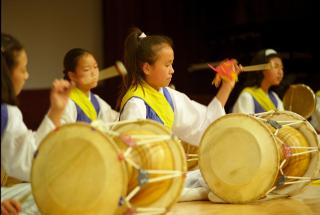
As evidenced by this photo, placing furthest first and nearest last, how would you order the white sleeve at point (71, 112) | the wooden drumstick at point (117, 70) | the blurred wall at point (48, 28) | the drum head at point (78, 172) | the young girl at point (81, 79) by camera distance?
1. the blurred wall at point (48, 28)
2. the young girl at point (81, 79)
3. the white sleeve at point (71, 112)
4. the wooden drumstick at point (117, 70)
5. the drum head at point (78, 172)

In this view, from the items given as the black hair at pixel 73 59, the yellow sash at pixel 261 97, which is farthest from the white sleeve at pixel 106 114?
the yellow sash at pixel 261 97

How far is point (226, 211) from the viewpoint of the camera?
2.97 meters

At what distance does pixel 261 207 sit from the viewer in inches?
121

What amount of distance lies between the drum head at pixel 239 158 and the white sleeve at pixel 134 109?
361 millimetres

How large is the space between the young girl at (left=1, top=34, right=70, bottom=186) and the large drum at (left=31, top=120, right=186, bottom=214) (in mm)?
96

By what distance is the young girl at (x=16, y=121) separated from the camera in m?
2.34

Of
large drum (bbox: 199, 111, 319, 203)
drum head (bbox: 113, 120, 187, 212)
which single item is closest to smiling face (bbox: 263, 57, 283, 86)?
large drum (bbox: 199, 111, 319, 203)

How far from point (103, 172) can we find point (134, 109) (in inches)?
36.5

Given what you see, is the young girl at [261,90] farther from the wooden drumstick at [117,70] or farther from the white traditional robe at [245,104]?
the wooden drumstick at [117,70]

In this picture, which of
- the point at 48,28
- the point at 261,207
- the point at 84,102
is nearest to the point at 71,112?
the point at 84,102

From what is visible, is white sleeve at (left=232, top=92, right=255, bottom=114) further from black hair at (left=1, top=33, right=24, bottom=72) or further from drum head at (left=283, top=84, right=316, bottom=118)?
black hair at (left=1, top=33, right=24, bottom=72)

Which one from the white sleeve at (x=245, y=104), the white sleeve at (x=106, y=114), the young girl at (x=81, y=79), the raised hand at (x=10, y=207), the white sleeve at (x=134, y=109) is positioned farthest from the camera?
the white sleeve at (x=245, y=104)

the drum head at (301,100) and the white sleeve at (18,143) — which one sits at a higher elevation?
the white sleeve at (18,143)

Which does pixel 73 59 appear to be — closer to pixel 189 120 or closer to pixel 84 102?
pixel 84 102
